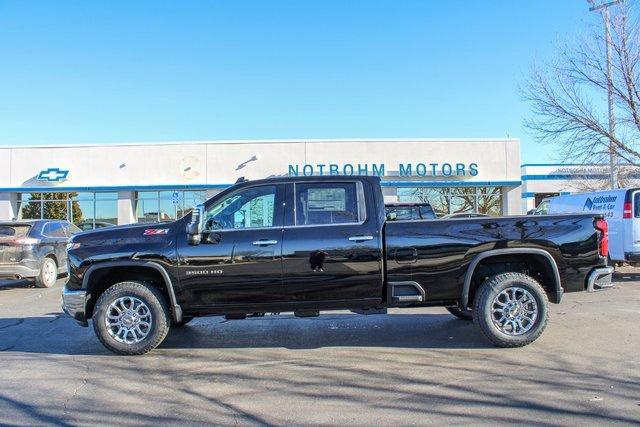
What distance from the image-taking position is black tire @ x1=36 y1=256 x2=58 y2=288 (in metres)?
12.7

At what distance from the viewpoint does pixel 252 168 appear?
2820cm

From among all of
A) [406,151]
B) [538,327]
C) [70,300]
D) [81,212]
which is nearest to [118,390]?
[70,300]

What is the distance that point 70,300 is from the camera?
6.30 m

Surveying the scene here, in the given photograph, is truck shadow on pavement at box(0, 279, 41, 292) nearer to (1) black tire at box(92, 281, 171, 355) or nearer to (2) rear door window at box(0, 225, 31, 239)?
(2) rear door window at box(0, 225, 31, 239)

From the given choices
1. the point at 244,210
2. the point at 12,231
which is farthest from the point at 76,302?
the point at 12,231

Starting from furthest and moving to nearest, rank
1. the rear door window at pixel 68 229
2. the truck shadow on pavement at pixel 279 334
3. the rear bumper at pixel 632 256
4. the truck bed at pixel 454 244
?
the rear door window at pixel 68 229 < the rear bumper at pixel 632 256 < the truck shadow on pavement at pixel 279 334 < the truck bed at pixel 454 244

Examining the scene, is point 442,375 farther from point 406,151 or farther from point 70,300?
point 406,151

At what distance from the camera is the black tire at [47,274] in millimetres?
12671

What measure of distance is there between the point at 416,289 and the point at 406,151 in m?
22.6

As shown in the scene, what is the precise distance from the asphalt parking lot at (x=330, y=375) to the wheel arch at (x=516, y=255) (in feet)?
1.96

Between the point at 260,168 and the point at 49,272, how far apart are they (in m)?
15.9

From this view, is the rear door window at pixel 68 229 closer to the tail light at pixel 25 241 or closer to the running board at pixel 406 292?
the tail light at pixel 25 241

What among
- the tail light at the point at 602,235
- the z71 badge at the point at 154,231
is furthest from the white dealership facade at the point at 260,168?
the z71 badge at the point at 154,231

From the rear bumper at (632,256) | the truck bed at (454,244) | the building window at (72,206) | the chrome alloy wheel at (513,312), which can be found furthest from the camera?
the building window at (72,206)
